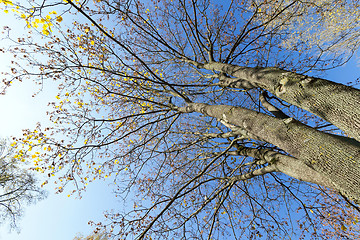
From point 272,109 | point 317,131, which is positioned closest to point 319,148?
point 317,131

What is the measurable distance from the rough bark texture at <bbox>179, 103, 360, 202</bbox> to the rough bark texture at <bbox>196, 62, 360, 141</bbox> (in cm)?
15

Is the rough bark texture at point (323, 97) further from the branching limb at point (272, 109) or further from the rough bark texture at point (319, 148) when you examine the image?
the branching limb at point (272, 109)

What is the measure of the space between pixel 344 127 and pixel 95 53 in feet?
14.2

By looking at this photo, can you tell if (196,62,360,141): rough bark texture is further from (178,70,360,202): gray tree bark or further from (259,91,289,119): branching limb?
(259,91,289,119): branching limb

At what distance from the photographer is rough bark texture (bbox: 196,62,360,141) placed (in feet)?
Result: 4.28

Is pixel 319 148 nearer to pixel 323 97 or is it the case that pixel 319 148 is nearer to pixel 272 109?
pixel 323 97

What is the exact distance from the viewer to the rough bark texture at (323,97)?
130 centimetres

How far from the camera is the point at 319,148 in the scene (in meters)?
1.43

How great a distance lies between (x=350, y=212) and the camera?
13.4 ft

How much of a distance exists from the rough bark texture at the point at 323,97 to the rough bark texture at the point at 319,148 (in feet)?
0.48

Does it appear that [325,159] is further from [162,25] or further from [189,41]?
[162,25]

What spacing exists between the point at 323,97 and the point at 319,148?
457 mm

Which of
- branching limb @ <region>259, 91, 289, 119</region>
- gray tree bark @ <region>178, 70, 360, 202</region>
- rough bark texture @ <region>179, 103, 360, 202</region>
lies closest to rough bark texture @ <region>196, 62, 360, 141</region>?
gray tree bark @ <region>178, 70, 360, 202</region>

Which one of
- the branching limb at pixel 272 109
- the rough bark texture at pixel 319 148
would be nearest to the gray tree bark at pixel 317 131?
the rough bark texture at pixel 319 148
